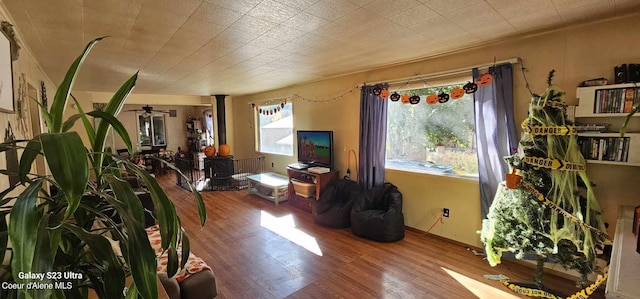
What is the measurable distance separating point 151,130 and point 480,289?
10309 millimetres

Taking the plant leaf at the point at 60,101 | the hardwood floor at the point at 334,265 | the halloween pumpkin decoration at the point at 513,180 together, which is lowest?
the hardwood floor at the point at 334,265

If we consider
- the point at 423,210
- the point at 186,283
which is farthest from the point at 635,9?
the point at 186,283

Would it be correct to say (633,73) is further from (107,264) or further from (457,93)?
(107,264)

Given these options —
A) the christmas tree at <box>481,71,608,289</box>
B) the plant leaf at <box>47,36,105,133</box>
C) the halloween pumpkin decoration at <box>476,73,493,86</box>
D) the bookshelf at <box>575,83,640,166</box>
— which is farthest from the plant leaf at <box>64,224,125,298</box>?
the halloween pumpkin decoration at <box>476,73,493,86</box>

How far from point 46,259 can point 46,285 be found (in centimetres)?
5

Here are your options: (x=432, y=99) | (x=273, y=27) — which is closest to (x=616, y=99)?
(x=432, y=99)

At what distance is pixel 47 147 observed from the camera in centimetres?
52

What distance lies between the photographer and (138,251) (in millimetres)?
618

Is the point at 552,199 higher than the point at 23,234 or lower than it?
lower

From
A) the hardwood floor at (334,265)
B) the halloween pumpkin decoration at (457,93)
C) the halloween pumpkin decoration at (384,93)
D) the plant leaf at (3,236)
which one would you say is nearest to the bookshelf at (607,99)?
the halloween pumpkin decoration at (457,93)

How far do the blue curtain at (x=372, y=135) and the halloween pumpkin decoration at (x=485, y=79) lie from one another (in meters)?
1.19

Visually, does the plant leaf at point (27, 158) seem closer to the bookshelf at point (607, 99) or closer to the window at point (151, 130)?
the bookshelf at point (607, 99)

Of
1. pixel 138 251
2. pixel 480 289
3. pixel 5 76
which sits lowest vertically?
pixel 480 289

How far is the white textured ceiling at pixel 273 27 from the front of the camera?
5.97ft
